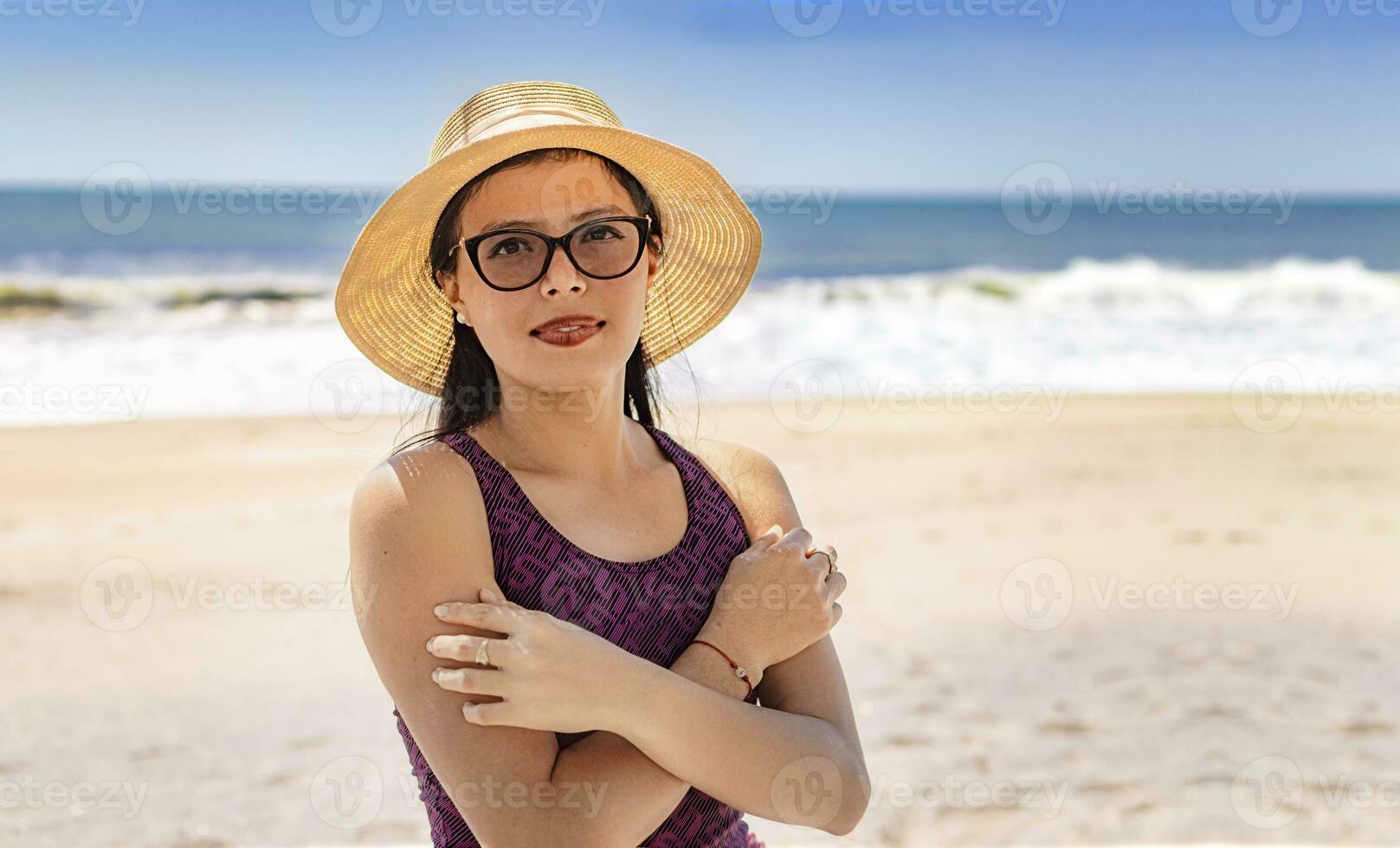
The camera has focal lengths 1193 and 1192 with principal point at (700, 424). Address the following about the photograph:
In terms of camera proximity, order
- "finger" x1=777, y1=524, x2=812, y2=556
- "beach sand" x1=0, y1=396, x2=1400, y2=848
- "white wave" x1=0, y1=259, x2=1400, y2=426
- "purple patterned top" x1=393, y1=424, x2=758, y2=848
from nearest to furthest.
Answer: "purple patterned top" x1=393, y1=424, x2=758, y2=848
"finger" x1=777, y1=524, x2=812, y2=556
"beach sand" x1=0, y1=396, x2=1400, y2=848
"white wave" x1=0, y1=259, x2=1400, y2=426

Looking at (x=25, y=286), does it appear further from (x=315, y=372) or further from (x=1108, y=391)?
(x=1108, y=391)

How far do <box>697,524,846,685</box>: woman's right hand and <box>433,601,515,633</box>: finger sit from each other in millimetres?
361

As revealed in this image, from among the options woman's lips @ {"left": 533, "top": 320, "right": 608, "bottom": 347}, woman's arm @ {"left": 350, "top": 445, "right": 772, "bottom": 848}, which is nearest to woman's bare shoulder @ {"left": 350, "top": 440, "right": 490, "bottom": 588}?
woman's arm @ {"left": 350, "top": 445, "right": 772, "bottom": 848}

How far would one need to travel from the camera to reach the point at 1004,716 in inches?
202

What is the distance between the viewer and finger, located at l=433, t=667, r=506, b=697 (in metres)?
1.51

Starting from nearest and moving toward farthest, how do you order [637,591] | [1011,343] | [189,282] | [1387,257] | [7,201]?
[637,591]
[1011,343]
[189,282]
[1387,257]
[7,201]

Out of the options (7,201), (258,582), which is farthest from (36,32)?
(258,582)

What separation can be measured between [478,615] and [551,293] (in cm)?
49

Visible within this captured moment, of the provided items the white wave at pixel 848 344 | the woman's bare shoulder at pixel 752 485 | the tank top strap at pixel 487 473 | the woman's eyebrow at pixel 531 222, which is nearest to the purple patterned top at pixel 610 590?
the tank top strap at pixel 487 473

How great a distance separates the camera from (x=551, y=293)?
1.75 meters

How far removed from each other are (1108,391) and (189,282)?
638 inches

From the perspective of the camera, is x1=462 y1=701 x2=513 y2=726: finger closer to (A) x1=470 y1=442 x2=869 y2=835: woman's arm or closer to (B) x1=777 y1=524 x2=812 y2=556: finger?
(A) x1=470 y1=442 x2=869 y2=835: woman's arm

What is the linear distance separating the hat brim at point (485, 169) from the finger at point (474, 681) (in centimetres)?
72

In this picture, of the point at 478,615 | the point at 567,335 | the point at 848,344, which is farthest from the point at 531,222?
the point at 848,344
